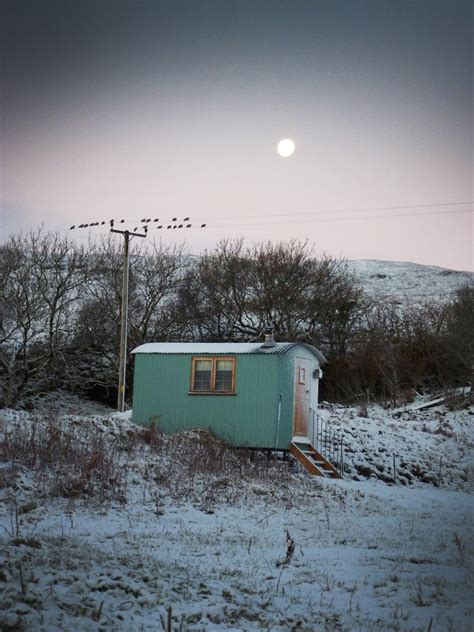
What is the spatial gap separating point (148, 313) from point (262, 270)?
6030 mm

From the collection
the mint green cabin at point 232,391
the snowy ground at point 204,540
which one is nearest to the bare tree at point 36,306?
the mint green cabin at point 232,391

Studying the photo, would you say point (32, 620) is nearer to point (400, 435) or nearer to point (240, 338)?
point (400, 435)

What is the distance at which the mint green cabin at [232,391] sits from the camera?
17391 millimetres

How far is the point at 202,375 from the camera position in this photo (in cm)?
1827

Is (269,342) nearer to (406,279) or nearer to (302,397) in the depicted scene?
(302,397)

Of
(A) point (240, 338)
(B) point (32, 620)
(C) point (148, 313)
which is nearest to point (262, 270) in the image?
(A) point (240, 338)

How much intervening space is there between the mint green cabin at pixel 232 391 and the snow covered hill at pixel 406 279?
86.8 feet

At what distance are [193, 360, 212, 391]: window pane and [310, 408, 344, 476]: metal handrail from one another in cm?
306

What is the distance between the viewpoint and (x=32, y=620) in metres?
5.45

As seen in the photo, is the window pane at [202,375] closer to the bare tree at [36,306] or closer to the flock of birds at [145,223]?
the flock of birds at [145,223]

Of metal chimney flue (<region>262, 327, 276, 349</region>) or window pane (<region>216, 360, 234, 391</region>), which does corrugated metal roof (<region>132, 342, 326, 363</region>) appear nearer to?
metal chimney flue (<region>262, 327, 276, 349</region>)

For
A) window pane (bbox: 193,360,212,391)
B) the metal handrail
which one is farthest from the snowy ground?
window pane (bbox: 193,360,212,391)

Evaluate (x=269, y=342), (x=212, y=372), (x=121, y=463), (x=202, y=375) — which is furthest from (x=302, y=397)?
(x=121, y=463)

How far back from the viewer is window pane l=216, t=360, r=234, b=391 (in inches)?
707
